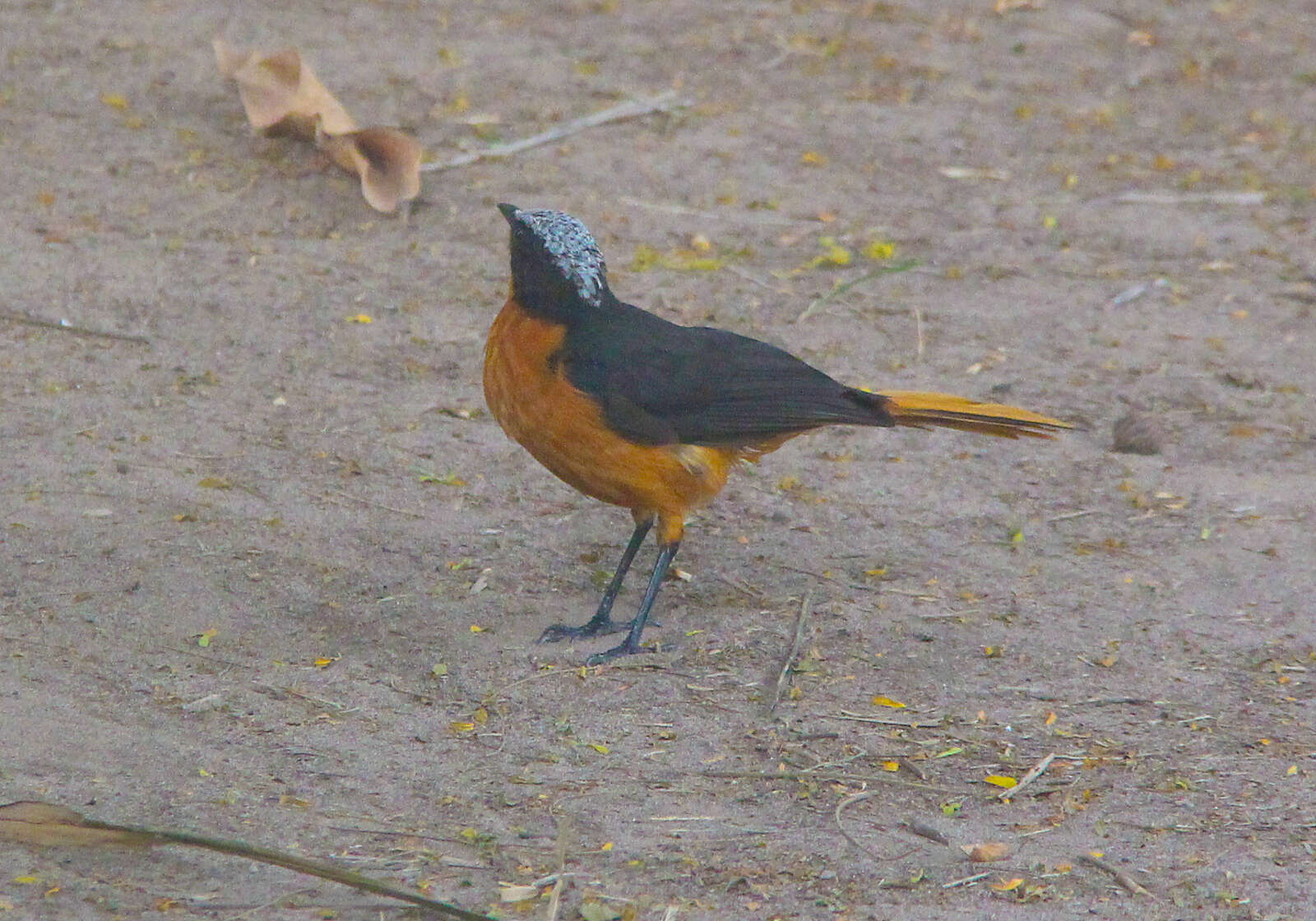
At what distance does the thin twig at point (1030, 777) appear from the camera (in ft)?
13.3

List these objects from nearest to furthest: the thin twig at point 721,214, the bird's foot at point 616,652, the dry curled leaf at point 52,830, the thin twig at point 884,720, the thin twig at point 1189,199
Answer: the dry curled leaf at point 52,830 < the thin twig at point 884,720 < the bird's foot at point 616,652 < the thin twig at point 721,214 < the thin twig at point 1189,199

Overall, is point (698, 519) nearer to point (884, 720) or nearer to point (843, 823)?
point (884, 720)

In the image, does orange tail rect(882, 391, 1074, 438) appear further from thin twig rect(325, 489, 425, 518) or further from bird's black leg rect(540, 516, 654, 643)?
thin twig rect(325, 489, 425, 518)

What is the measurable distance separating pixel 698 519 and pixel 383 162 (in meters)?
2.83

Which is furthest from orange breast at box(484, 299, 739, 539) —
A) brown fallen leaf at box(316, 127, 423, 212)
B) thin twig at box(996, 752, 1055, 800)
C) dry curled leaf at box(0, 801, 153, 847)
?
brown fallen leaf at box(316, 127, 423, 212)

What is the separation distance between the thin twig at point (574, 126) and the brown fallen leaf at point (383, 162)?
1.30 feet

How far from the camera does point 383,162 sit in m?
7.53

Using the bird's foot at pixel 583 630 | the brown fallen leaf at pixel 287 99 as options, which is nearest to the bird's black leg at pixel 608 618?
the bird's foot at pixel 583 630

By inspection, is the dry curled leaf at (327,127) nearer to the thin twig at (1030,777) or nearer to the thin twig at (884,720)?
the thin twig at (884,720)

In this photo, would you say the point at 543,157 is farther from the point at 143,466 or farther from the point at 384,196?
the point at 143,466

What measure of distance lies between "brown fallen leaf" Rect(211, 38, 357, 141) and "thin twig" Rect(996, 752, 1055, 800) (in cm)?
476

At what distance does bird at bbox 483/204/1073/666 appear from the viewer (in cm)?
467

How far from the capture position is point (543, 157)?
26.6 feet

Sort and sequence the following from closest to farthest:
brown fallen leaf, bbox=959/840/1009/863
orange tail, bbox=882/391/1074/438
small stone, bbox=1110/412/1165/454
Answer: brown fallen leaf, bbox=959/840/1009/863, orange tail, bbox=882/391/1074/438, small stone, bbox=1110/412/1165/454
